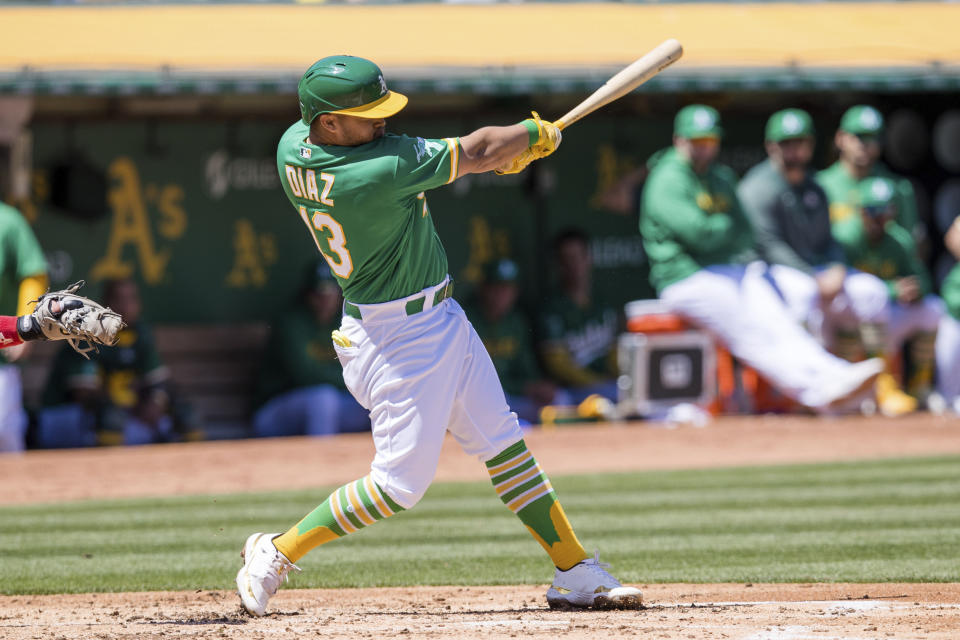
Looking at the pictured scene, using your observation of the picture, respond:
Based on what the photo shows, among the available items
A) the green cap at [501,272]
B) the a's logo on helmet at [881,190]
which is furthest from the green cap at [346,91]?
the a's logo on helmet at [881,190]

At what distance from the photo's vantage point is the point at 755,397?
1052 cm

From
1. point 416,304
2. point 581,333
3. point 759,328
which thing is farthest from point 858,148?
point 416,304

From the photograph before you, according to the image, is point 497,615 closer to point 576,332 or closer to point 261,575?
point 261,575

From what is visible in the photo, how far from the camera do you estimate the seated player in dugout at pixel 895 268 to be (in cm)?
1087

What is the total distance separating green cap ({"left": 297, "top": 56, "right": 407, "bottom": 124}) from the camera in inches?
169

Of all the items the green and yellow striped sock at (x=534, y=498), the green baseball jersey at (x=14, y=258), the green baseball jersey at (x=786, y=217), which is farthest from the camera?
the green baseball jersey at (x=786, y=217)

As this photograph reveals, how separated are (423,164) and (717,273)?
608 centimetres

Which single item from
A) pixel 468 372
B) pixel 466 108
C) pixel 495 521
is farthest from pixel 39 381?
pixel 468 372

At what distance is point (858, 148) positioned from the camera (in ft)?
35.8

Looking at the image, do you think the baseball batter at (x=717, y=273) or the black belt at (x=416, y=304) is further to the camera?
the baseball batter at (x=717, y=273)

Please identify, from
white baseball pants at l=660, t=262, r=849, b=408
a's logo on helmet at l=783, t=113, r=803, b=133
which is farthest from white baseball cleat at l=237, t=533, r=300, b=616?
a's logo on helmet at l=783, t=113, r=803, b=133

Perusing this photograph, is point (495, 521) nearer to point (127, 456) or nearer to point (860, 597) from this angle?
point (860, 597)

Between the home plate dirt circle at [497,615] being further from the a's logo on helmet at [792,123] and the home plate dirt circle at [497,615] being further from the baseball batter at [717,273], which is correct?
the a's logo on helmet at [792,123]

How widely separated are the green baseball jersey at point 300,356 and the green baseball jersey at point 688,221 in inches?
89.6
